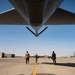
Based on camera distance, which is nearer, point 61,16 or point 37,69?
point 37,69

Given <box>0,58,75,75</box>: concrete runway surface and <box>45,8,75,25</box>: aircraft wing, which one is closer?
<box>0,58,75,75</box>: concrete runway surface

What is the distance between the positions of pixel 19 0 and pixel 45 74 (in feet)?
13.3

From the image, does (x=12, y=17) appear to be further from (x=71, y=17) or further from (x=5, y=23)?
(x=71, y=17)

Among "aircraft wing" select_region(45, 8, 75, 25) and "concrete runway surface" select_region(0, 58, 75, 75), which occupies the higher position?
"aircraft wing" select_region(45, 8, 75, 25)

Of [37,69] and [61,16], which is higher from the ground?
[61,16]

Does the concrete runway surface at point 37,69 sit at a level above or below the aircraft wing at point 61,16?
below

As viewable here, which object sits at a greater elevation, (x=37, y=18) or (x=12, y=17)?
(x=12, y=17)

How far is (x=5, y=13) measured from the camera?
17.4 m

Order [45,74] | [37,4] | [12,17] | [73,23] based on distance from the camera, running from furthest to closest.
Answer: [73,23] → [12,17] → [45,74] → [37,4]

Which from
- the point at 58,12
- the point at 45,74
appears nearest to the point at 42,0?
the point at 45,74

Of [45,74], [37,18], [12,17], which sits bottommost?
[45,74]

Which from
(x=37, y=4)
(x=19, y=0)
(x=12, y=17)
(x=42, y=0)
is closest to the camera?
(x=42, y=0)

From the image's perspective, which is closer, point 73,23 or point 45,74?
point 45,74

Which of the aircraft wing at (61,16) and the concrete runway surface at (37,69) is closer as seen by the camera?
the concrete runway surface at (37,69)
